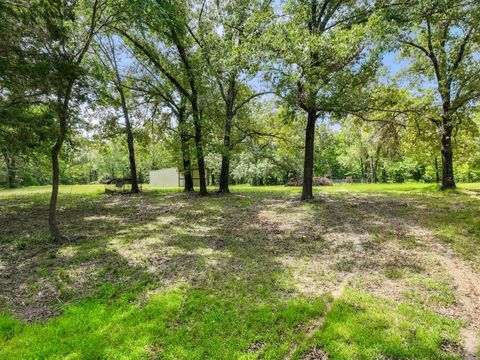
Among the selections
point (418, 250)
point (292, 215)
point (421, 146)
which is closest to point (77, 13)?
point (292, 215)

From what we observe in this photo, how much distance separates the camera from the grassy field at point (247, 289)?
305 cm

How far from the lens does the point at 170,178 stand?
25.8m

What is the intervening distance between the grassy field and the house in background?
1617 cm

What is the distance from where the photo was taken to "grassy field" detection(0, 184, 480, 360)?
3.05 m

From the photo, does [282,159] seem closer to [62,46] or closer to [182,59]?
[182,59]

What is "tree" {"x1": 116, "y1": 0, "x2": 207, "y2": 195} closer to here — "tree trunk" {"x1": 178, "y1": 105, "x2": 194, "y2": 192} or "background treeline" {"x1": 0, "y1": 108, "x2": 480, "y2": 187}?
"tree trunk" {"x1": 178, "y1": 105, "x2": 194, "y2": 192}

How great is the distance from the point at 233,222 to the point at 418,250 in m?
4.44

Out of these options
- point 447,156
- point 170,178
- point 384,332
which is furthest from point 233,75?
point 170,178

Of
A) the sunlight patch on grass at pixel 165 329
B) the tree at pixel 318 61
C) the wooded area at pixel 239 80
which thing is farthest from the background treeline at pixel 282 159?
the sunlight patch on grass at pixel 165 329

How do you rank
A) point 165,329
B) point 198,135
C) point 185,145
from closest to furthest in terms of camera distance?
point 165,329
point 198,135
point 185,145

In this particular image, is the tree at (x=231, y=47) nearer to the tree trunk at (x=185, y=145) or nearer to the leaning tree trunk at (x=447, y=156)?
the tree trunk at (x=185, y=145)

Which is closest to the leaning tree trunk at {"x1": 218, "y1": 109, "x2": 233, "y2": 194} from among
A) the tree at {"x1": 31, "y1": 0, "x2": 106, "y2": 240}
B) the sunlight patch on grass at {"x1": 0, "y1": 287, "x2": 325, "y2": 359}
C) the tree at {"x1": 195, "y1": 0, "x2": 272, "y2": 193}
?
the tree at {"x1": 195, "y1": 0, "x2": 272, "y2": 193}

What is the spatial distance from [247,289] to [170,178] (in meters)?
22.5

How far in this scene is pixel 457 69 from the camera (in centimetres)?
1127
